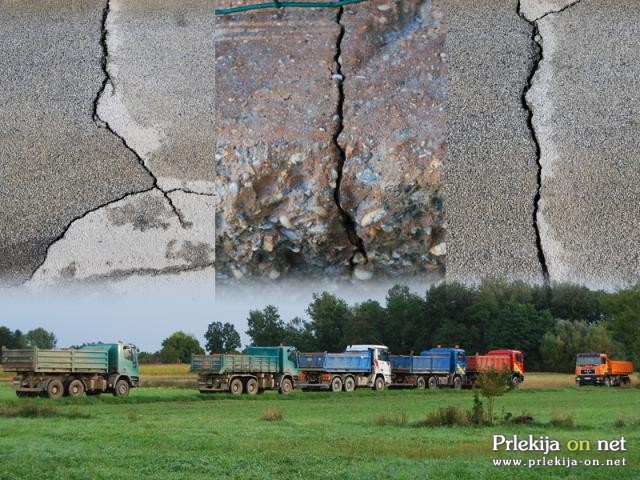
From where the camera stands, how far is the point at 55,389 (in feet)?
38.2

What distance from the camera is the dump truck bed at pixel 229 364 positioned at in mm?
12961

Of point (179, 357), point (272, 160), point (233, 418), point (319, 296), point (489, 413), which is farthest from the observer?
point (179, 357)

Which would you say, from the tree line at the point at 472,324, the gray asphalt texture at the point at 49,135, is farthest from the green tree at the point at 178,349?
the gray asphalt texture at the point at 49,135

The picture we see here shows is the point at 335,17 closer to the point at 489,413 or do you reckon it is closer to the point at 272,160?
the point at 272,160

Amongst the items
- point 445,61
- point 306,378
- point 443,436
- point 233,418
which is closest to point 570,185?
point 445,61

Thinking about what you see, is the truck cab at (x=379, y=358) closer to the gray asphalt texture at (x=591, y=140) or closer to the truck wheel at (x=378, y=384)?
the truck wheel at (x=378, y=384)

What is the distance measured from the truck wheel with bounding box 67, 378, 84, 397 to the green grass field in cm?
226

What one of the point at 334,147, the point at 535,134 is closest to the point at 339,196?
the point at 334,147

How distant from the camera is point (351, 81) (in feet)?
20.1

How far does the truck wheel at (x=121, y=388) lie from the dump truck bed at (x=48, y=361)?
0.44m

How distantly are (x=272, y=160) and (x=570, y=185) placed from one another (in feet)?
6.16

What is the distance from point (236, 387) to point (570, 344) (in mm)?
6438

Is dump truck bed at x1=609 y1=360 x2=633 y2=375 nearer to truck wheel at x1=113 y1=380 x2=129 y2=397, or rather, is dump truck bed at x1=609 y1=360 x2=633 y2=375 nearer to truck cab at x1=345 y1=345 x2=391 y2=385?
truck cab at x1=345 y1=345 x2=391 y2=385

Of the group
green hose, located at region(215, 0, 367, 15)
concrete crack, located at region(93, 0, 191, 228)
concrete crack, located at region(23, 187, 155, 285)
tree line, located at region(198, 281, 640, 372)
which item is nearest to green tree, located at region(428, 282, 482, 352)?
tree line, located at region(198, 281, 640, 372)
